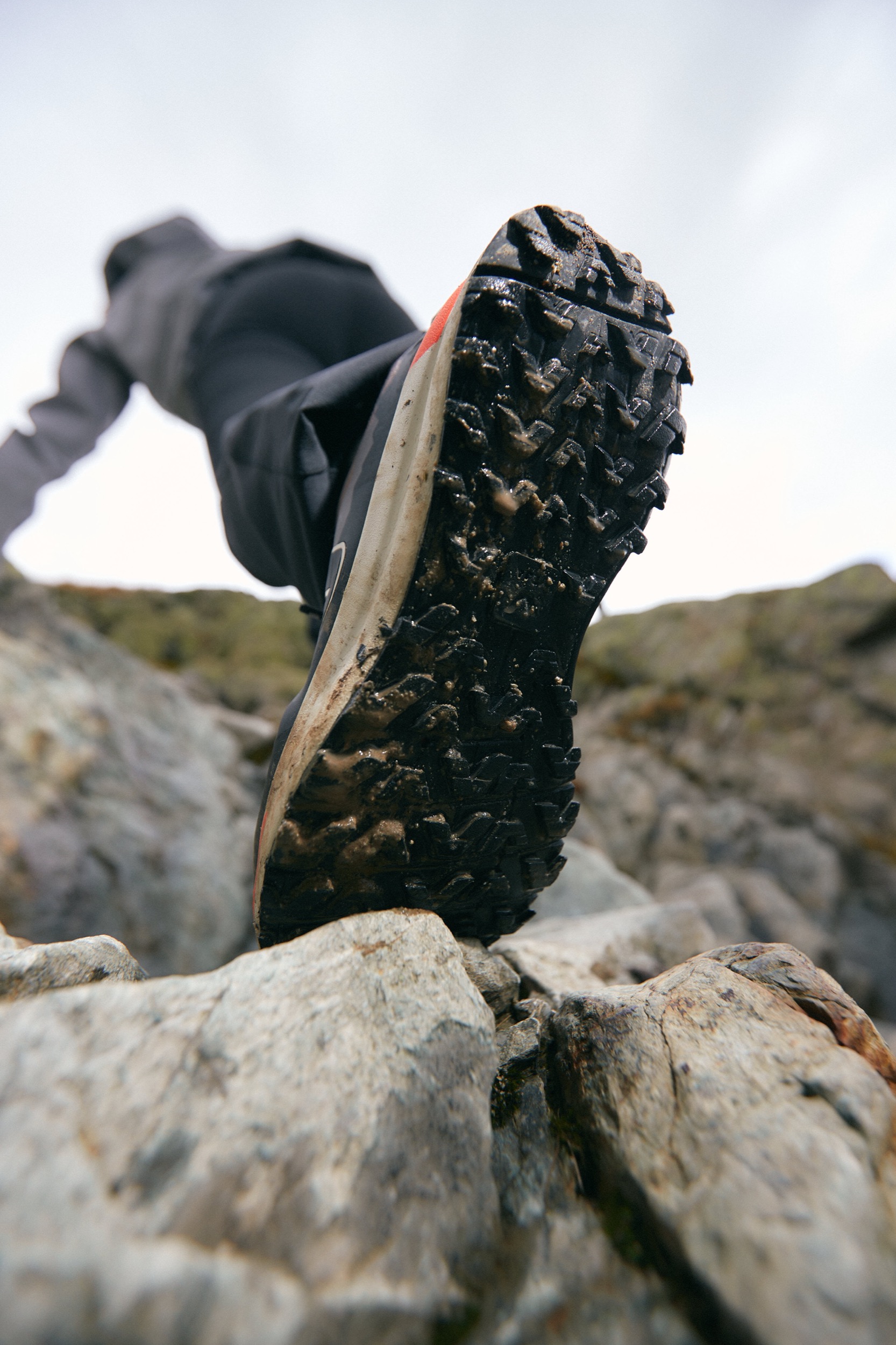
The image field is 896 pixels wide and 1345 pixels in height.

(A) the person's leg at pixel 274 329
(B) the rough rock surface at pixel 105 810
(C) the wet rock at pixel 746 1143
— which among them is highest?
(A) the person's leg at pixel 274 329

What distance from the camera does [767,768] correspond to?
14.0 feet


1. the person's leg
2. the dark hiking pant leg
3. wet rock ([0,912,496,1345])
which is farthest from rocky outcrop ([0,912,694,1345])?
the person's leg

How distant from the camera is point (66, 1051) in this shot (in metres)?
0.66

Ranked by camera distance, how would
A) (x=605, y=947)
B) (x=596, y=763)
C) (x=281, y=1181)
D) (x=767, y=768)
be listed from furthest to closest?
(x=596, y=763)
(x=767, y=768)
(x=605, y=947)
(x=281, y=1181)

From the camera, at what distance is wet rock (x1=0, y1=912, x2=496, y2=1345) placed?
20.1 inches

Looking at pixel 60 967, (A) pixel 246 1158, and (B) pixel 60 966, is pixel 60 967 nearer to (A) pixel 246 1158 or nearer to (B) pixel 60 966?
(B) pixel 60 966

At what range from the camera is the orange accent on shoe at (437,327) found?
93 cm

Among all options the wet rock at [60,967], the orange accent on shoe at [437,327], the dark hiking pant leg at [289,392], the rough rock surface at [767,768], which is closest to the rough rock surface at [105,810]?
the wet rock at [60,967]

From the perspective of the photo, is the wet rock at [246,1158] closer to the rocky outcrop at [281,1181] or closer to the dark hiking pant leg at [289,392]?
the rocky outcrop at [281,1181]

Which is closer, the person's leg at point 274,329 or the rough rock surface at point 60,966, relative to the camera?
the rough rock surface at point 60,966

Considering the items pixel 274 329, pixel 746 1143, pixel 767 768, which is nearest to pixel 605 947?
pixel 746 1143

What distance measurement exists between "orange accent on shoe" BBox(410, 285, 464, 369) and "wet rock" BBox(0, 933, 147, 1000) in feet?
3.28

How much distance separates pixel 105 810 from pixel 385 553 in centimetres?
173

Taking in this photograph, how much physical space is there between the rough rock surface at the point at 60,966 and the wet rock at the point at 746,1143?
2.25 ft
